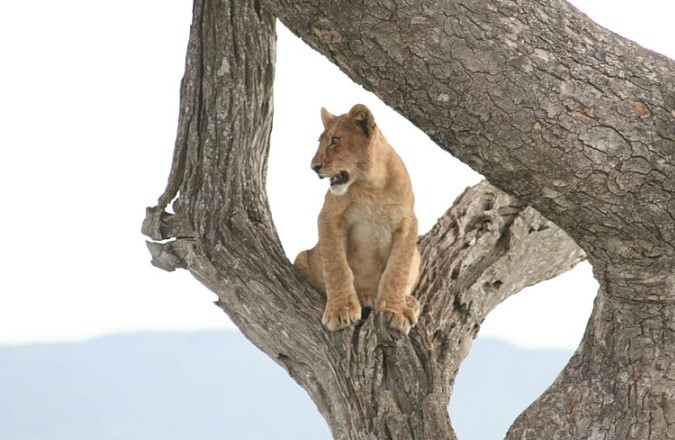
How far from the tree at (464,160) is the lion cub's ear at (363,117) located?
69 cm

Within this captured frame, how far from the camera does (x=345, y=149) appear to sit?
242 inches

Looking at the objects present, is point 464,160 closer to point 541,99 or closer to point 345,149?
point 541,99

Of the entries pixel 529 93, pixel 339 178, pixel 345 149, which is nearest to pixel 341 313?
pixel 339 178

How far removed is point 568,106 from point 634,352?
4.44 ft

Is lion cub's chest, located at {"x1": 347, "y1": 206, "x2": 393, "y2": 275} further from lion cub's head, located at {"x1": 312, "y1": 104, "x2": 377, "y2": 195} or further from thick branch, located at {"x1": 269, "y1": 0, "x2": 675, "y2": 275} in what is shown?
thick branch, located at {"x1": 269, "y1": 0, "x2": 675, "y2": 275}

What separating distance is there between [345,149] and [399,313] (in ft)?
A: 3.25

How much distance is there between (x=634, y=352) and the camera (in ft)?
17.4

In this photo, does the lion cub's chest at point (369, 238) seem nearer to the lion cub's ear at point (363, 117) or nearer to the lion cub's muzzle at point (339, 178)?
the lion cub's muzzle at point (339, 178)

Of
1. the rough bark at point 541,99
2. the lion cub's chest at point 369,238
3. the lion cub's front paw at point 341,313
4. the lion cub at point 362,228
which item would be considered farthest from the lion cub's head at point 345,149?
the rough bark at point 541,99

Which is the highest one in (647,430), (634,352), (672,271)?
(672,271)

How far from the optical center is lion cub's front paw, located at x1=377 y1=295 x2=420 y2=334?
19.8ft

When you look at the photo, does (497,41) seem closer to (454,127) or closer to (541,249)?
(454,127)

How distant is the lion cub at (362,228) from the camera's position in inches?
242

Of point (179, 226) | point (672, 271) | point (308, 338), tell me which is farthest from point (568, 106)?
point (179, 226)
